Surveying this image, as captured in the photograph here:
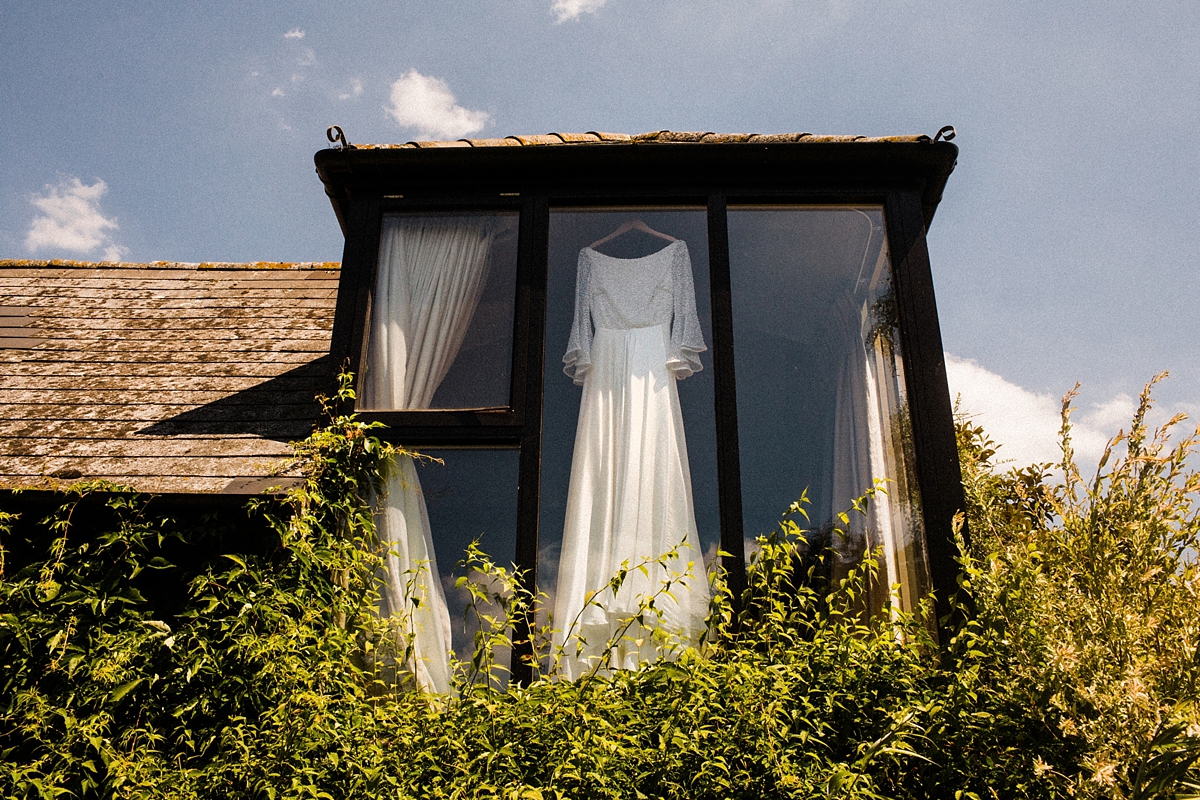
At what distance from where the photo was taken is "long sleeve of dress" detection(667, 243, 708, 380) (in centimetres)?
423

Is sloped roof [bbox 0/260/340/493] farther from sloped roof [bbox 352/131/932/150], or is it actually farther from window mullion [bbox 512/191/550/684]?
sloped roof [bbox 352/131/932/150]

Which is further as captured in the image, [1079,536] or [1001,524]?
[1001,524]

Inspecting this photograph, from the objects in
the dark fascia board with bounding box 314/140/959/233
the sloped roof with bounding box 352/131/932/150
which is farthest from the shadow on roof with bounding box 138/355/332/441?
the sloped roof with bounding box 352/131/932/150

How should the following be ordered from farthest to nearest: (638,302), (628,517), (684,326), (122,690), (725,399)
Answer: (638,302) < (684,326) < (725,399) < (628,517) < (122,690)

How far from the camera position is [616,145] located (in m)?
4.46

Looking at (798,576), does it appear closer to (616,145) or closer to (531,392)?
(531,392)

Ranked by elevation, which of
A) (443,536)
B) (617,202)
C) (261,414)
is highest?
(617,202)

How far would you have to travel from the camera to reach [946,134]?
4.45 metres

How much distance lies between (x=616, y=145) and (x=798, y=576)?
260 centimetres

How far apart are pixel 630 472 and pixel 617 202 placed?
1.65 meters

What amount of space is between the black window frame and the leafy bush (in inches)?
29.5

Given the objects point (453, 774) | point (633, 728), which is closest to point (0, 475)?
point (453, 774)

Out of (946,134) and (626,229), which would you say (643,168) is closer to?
(626,229)

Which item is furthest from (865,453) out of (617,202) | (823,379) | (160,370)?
(160,370)
